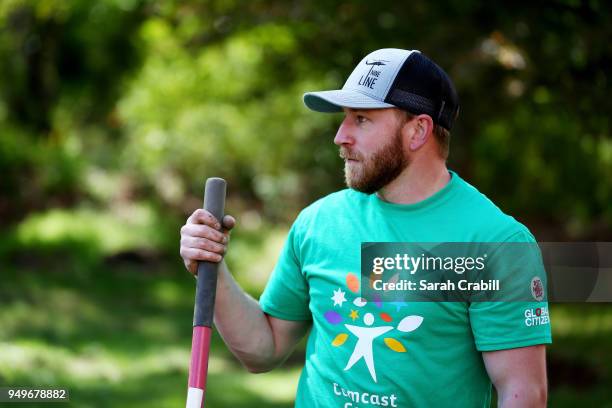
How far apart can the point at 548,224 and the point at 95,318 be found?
7.42 m

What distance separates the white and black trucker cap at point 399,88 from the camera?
Answer: 284 centimetres

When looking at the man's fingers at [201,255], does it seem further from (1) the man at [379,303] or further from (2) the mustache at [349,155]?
(2) the mustache at [349,155]

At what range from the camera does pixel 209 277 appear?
2.80 metres

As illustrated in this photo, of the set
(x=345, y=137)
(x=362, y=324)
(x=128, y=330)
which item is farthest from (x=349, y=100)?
(x=128, y=330)

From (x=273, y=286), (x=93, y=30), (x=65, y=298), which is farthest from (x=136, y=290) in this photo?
(x=273, y=286)

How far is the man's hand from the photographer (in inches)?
110

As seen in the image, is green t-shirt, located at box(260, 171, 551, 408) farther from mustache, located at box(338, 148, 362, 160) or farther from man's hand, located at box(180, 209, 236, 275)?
man's hand, located at box(180, 209, 236, 275)

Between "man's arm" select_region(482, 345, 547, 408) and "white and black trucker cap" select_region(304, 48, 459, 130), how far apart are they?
2.59 feet

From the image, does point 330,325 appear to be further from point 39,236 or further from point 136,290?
point 39,236

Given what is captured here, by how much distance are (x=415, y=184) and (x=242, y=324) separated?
76 cm

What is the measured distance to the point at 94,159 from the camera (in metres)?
15.2

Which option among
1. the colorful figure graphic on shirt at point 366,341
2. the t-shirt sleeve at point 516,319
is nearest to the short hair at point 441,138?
the t-shirt sleeve at point 516,319

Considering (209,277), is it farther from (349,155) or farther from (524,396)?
(524,396)

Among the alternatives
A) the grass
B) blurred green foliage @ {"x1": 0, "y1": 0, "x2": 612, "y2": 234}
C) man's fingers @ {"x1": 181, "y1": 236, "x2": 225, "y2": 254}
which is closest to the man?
man's fingers @ {"x1": 181, "y1": 236, "x2": 225, "y2": 254}
